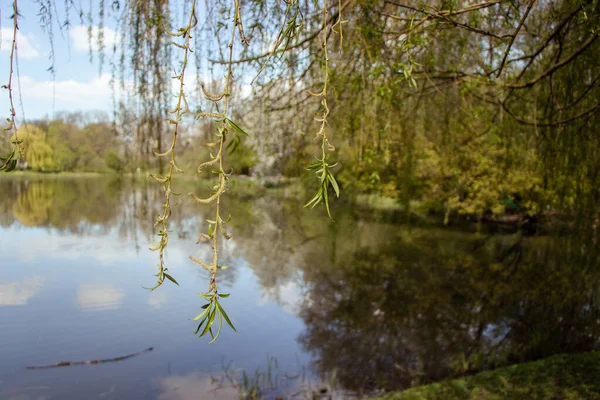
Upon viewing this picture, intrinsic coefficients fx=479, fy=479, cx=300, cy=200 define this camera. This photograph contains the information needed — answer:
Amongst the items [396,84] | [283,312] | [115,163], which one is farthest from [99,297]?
[396,84]

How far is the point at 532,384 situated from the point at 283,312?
391 centimetres

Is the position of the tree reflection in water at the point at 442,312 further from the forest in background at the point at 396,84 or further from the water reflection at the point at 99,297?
the water reflection at the point at 99,297

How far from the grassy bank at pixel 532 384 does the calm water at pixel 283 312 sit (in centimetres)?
86

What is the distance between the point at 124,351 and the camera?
5320mm

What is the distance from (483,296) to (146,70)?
745cm

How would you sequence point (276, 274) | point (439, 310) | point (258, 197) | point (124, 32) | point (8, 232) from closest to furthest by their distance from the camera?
point (124, 32), point (439, 310), point (276, 274), point (8, 232), point (258, 197)

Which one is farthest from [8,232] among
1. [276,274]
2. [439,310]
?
[439,310]

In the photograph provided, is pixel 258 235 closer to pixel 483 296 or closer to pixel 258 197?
pixel 483 296

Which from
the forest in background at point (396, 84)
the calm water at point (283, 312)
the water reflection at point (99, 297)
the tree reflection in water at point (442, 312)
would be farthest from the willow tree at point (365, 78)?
the water reflection at point (99, 297)

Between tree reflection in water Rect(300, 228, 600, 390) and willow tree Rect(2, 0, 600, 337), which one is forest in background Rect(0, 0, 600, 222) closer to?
willow tree Rect(2, 0, 600, 337)

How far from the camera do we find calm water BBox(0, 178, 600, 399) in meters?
4.84

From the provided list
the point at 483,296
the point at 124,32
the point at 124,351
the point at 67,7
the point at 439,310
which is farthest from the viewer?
the point at 483,296

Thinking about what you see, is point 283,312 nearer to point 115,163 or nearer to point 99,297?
point 99,297

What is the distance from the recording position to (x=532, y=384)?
3625 millimetres
